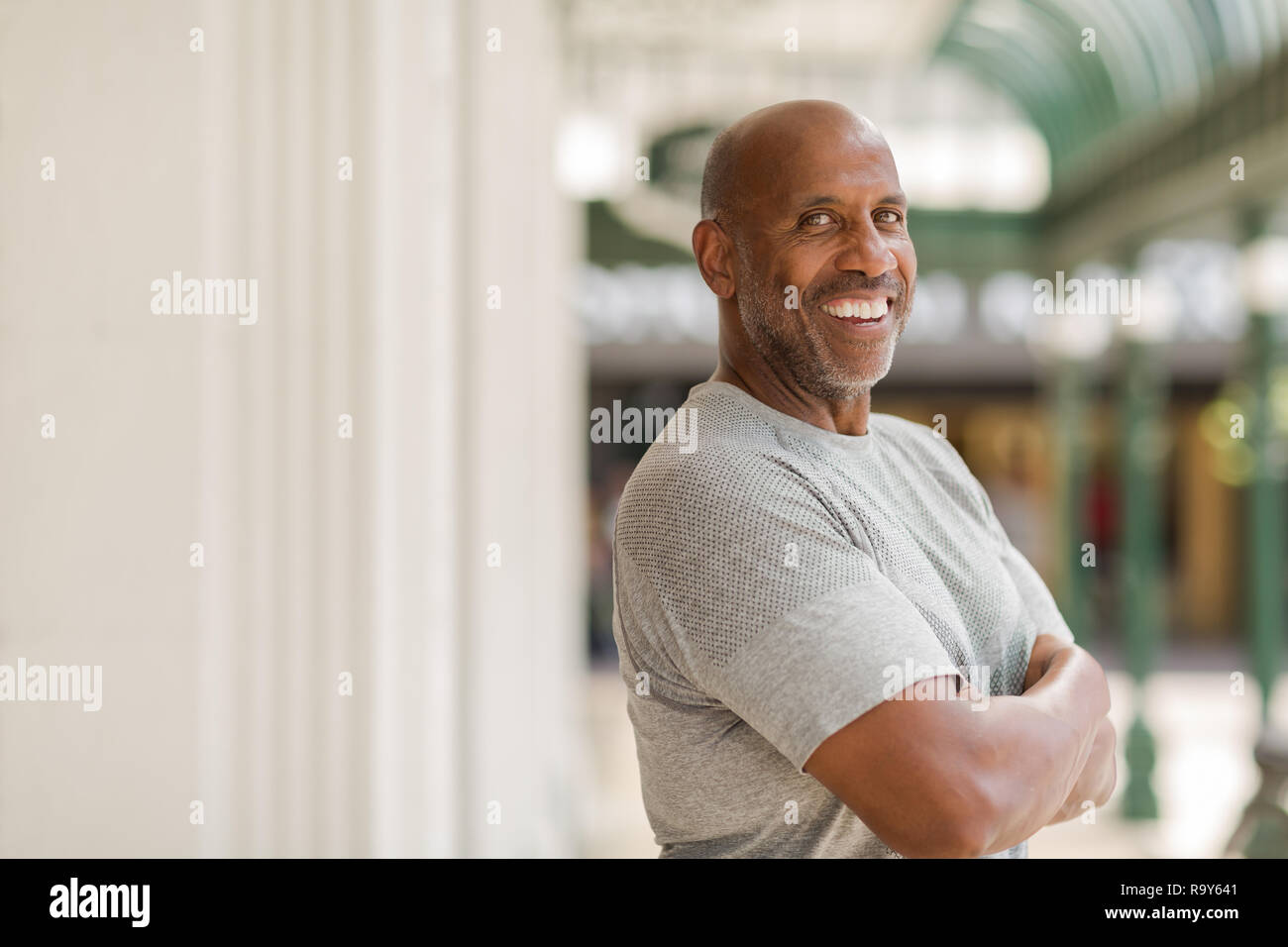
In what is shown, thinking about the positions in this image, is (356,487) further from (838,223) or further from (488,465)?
(838,223)

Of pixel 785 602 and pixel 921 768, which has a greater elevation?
pixel 785 602

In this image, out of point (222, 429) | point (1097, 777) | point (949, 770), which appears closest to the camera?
point (949, 770)

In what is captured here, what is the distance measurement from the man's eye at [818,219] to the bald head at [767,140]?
0.04 m

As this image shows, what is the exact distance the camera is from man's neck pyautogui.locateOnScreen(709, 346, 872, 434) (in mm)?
854

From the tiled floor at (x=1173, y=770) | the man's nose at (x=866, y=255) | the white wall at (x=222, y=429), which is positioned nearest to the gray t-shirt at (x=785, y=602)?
the man's nose at (x=866, y=255)

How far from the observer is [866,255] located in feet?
2.60

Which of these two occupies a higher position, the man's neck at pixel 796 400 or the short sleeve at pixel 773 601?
the man's neck at pixel 796 400

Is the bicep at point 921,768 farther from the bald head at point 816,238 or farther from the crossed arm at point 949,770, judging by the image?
the bald head at point 816,238

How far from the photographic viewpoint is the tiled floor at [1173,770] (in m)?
5.18

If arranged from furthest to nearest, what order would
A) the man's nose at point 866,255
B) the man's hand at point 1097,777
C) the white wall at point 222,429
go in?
the white wall at point 222,429 → the man's hand at point 1097,777 → the man's nose at point 866,255

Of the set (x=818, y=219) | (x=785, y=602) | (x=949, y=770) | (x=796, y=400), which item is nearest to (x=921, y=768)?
(x=949, y=770)

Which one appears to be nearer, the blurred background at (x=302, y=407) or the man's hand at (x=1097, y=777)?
the man's hand at (x=1097, y=777)

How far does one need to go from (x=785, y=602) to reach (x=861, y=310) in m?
0.20

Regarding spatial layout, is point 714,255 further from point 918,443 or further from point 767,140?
point 918,443
